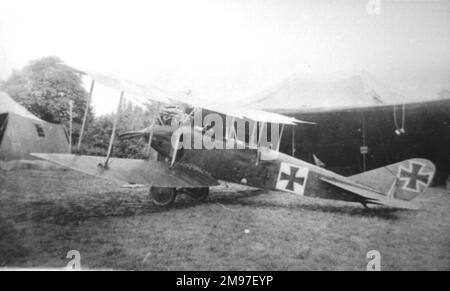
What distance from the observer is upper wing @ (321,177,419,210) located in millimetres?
3709

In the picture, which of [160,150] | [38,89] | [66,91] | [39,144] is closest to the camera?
[160,150]

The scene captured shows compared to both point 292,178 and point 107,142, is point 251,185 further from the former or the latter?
point 107,142

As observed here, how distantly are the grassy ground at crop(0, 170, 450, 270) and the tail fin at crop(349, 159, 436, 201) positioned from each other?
0.32m

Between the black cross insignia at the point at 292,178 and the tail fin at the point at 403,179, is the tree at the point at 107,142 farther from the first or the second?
the tail fin at the point at 403,179

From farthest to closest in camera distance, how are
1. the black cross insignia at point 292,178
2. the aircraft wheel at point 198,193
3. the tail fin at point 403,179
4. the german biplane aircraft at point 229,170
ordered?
the aircraft wheel at point 198,193
the black cross insignia at point 292,178
the german biplane aircraft at point 229,170
the tail fin at point 403,179

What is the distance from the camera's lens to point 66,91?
507 inches

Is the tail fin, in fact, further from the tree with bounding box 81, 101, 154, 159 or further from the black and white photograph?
the tree with bounding box 81, 101, 154, 159

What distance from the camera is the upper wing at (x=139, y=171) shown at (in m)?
3.79

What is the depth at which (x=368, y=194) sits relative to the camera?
3941 mm

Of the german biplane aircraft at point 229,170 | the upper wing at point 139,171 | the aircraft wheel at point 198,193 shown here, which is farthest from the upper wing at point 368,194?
the aircraft wheel at point 198,193
